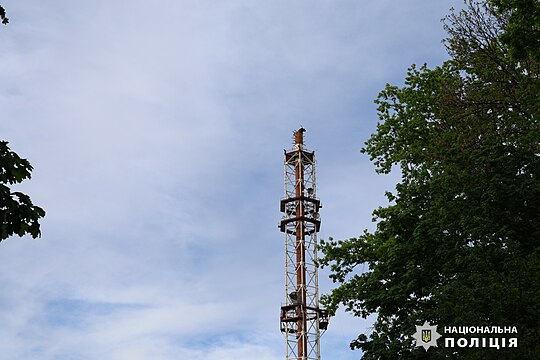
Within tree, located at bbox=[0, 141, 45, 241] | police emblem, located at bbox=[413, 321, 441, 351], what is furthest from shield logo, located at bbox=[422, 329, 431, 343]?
tree, located at bbox=[0, 141, 45, 241]

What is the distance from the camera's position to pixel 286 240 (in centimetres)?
5566

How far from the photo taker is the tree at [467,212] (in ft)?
55.7

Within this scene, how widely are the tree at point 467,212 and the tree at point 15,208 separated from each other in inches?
397

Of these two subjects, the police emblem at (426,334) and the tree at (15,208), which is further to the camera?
the police emblem at (426,334)

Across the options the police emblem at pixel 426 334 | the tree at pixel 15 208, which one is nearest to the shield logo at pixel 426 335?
the police emblem at pixel 426 334

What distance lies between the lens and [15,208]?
7.96m

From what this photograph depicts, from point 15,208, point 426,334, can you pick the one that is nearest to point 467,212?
point 426,334

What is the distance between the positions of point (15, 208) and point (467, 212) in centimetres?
1476

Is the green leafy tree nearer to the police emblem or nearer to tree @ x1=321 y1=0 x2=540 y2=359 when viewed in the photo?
tree @ x1=321 y1=0 x2=540 y2=359

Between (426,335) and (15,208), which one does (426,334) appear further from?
(15,208)

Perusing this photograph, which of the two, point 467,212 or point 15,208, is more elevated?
point 467,212

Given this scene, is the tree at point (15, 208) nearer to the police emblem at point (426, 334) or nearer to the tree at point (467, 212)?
the tree at point (467, 212)

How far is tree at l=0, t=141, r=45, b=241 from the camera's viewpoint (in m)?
7.96

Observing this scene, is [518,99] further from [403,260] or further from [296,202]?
[296,202]
